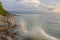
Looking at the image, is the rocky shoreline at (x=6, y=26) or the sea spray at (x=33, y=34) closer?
the rocky shoreline at (x=6, y=26)

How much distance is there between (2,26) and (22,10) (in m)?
0.91

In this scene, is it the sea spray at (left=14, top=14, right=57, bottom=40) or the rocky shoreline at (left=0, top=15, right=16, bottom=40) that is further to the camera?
the sea spray at (left=14, top=14, right=57, bottom=40)

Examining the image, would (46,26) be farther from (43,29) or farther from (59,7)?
(59,7)

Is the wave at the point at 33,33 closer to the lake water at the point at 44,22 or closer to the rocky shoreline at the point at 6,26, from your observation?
the lake water at the point at 44,22

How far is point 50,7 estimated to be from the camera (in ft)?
21.0

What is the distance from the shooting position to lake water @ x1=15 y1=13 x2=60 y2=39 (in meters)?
6.36

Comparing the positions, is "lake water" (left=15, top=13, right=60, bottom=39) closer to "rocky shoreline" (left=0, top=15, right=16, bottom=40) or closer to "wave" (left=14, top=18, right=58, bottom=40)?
"wave" (left=14, top=18, right=58, bottom=40)

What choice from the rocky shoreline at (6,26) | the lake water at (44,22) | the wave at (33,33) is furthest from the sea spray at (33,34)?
the rocky shoreline at (6,26)

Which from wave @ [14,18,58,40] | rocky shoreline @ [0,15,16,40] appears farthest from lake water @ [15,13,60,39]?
rocky shoreline @ [0,15,16,40]

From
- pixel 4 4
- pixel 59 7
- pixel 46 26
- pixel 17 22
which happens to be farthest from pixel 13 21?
pixel 59 7

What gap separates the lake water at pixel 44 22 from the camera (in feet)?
20.9

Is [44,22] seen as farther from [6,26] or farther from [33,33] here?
[6,26]

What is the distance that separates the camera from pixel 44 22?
6816mm

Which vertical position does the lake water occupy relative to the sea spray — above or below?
above
